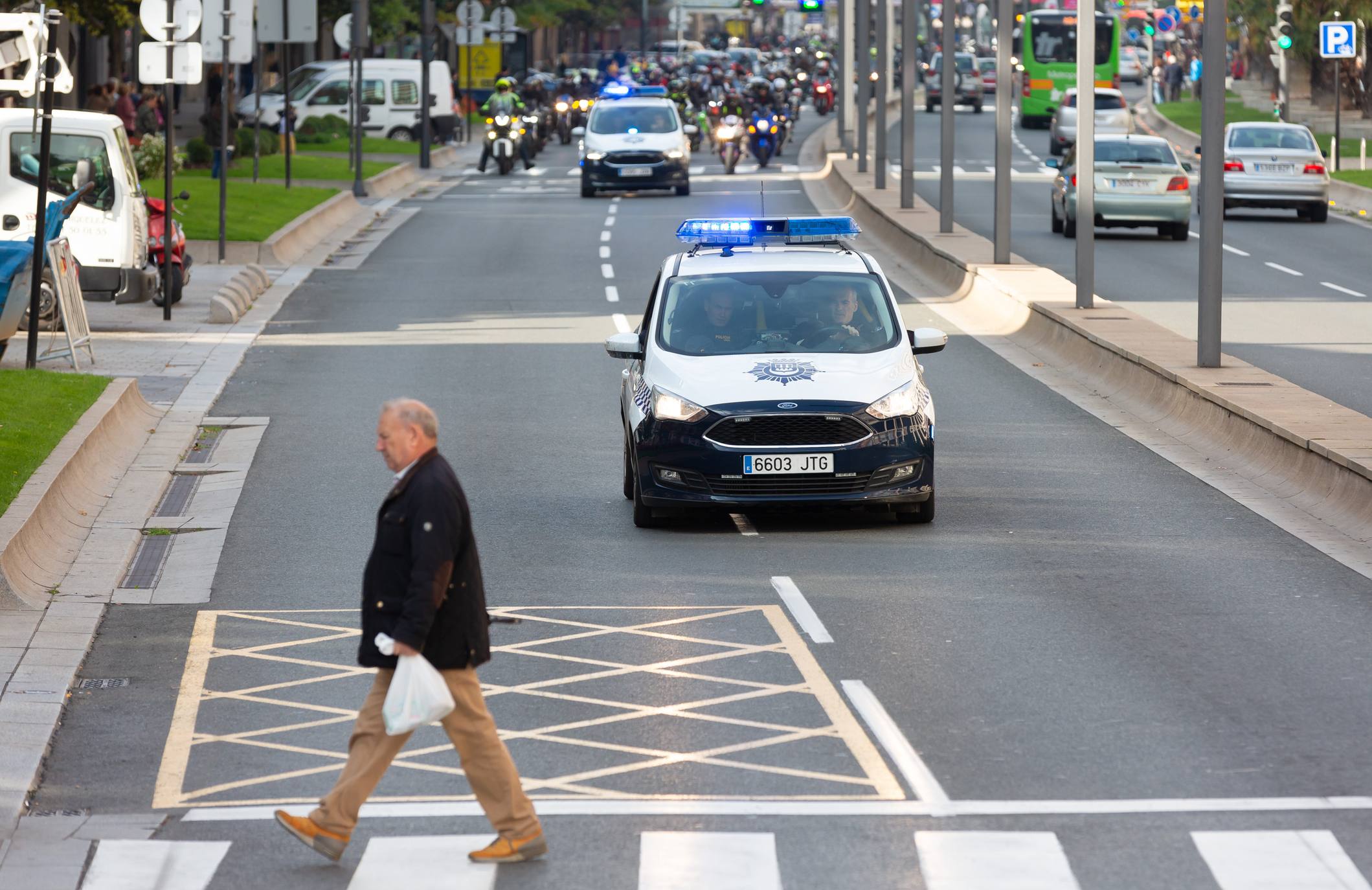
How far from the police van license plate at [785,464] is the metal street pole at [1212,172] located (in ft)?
19.2

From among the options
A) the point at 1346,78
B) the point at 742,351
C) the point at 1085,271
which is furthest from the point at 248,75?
the point at 742,351

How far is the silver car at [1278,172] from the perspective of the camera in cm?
4231

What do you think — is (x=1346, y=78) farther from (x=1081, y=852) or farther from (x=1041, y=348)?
(x=1081, y=852)

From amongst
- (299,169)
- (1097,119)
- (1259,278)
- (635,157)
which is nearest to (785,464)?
(1259,278)

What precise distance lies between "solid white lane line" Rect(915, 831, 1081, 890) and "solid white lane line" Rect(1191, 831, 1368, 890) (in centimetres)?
48

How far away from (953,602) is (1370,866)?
465 centimetres

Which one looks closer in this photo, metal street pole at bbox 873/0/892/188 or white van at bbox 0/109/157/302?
white van at bbox 0/109/157/302

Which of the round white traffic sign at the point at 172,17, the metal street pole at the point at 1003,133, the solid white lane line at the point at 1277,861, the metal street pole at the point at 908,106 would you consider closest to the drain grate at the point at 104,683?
the solid white lane line at the point at 1277,861

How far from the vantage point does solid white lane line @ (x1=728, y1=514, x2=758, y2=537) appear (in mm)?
14312

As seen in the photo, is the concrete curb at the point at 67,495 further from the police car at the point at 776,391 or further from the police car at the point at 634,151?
the police car at the point at 634,151

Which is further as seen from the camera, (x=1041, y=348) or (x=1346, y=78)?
(x=1346, y=78)

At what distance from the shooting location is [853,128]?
66688mm

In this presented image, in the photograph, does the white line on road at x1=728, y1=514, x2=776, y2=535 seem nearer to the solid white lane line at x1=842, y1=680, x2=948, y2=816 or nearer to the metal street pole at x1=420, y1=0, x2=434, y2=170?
the solid white lane line at x1=842, y1=680, x2=948, y2=816

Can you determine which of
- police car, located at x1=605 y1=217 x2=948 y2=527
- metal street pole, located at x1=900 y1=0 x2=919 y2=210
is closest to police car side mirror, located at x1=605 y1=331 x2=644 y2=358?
police car, located at x1=605 y1=217 x2=948 y2=527
